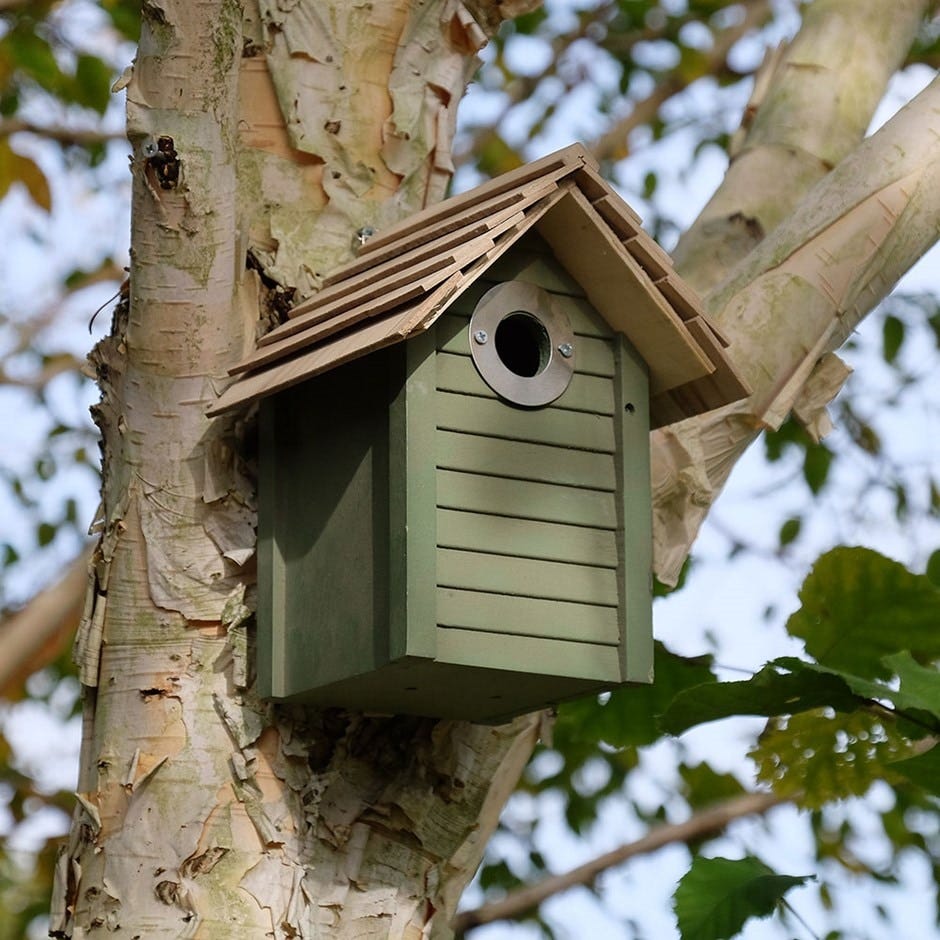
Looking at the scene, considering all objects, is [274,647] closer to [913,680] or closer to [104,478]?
[104,478]

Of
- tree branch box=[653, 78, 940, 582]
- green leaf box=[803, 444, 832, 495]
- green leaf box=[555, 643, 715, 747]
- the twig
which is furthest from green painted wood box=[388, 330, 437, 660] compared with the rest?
the twig

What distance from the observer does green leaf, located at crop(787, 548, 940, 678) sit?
1925 mm

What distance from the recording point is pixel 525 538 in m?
1.91

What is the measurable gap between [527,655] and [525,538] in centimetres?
15

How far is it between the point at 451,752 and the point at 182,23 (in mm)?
1010

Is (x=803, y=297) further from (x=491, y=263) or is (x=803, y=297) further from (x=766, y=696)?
(x=766, y=696)

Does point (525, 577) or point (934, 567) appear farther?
point (934, 567)

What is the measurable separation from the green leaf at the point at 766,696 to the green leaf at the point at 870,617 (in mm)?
315

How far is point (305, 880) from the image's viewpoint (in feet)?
6.30

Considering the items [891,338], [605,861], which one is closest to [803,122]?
[605,861]

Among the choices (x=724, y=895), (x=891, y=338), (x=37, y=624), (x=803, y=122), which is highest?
(x=891, y=338)

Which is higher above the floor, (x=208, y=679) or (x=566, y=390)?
(x=566, y=390)

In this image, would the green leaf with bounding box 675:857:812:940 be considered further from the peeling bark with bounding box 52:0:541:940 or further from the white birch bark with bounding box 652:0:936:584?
the white birch bark with bounding box 652:0:936:584

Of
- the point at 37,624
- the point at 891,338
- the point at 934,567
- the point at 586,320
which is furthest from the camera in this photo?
the point at 891,338
